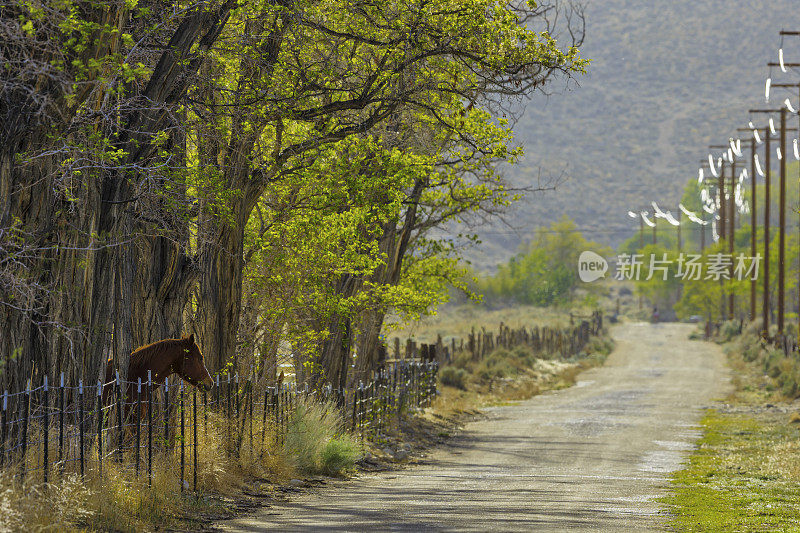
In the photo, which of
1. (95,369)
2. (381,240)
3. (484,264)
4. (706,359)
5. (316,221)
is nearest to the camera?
(95,369)

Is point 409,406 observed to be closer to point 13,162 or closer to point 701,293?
point 13,162

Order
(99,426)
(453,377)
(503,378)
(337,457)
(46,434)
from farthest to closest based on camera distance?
(503,378), (453,377), (337,457), (99,426), (46,434)

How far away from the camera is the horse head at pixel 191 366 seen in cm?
1341

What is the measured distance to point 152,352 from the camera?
1338cm

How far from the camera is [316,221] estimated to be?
17969mm

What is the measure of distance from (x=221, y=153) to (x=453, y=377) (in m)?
24.8

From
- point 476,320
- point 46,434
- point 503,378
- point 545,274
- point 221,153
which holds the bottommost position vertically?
point 503,378

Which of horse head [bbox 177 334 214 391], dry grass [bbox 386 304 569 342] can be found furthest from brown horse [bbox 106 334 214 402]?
dry grass [bbox 386 304 569 342]

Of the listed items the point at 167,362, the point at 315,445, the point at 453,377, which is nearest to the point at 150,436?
the point at 167,362

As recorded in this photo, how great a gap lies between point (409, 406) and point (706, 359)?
1304 inches

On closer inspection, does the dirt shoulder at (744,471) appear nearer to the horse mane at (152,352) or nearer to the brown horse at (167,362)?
the brown horse at (167,362)

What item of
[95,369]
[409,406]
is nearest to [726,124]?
[409,406]

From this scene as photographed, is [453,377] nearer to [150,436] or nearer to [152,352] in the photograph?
[152,352]

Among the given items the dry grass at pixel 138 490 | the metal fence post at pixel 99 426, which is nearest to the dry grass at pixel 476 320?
the dry grass at pixel 138 490
